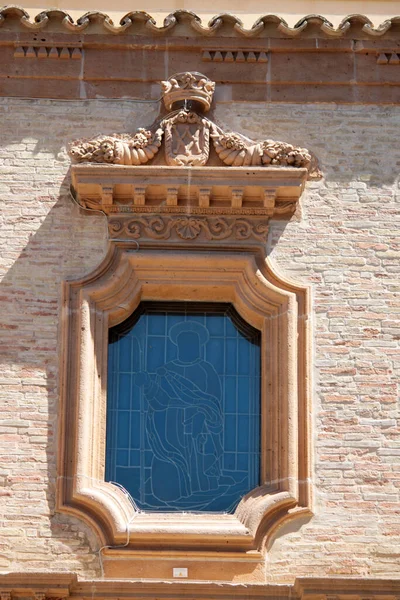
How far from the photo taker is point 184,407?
1596 cm

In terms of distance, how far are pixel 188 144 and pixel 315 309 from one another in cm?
184

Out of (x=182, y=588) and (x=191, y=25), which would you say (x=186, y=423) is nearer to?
(x=182, y=588)

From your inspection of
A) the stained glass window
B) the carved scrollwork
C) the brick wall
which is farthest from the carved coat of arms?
the stained glass window

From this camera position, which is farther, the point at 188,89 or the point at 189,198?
the point at 188,89

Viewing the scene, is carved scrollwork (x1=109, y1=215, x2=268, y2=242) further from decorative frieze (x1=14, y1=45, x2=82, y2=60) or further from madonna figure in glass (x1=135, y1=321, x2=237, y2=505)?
decorative frieze (x1=14, y1=45, x2=82, y2=60)

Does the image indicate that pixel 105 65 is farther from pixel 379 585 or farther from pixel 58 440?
pixel 379 585

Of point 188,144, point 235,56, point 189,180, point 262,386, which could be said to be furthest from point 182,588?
point 235,56

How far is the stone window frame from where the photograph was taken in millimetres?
15086

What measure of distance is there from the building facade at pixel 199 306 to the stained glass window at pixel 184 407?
0.02 m

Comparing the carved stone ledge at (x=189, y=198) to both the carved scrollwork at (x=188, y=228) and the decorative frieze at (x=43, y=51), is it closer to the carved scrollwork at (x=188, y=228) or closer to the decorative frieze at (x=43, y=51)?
the carved scrollwork at (x=188, y=228)

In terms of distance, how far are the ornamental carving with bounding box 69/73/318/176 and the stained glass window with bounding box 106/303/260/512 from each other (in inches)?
49.8

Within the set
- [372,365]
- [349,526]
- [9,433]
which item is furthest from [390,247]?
[9,433]

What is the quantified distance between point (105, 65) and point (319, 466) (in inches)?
162

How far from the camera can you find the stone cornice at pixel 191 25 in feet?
55.4
